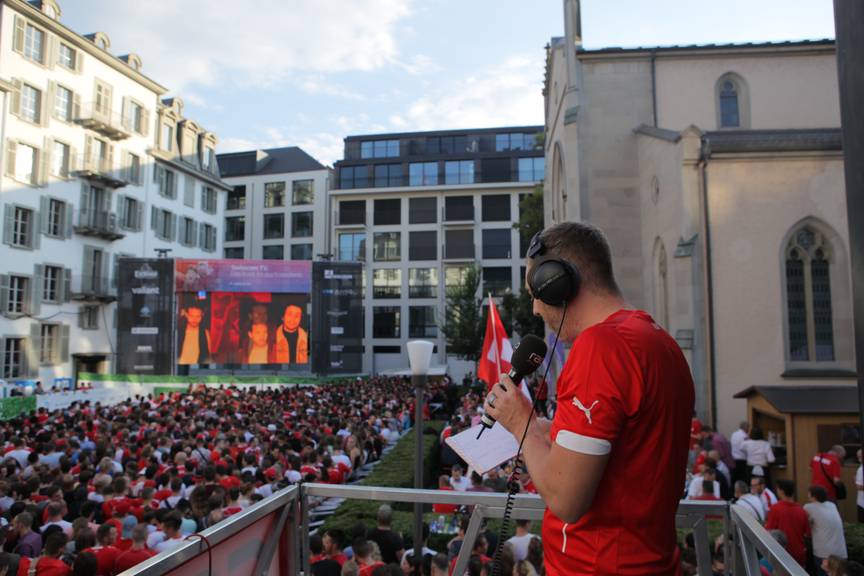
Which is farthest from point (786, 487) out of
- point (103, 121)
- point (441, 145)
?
point (441, 145)

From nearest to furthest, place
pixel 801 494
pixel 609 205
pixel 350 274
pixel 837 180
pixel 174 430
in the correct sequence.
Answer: pixel 801 494 → pixel 174 430 → pixel 837 180 → pixel 609 205 → pixel 350 274

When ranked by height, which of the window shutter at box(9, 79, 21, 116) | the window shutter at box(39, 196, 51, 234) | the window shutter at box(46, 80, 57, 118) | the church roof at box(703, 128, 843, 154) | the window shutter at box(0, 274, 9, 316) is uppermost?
the window shutter at box(46, 80, 57, 118)

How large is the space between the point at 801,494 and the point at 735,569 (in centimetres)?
1133

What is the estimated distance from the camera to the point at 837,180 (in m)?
16.3

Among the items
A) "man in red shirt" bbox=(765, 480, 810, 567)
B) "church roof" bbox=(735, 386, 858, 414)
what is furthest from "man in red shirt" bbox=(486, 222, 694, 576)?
"church roof" bbox=(735, 386, 858, 414)

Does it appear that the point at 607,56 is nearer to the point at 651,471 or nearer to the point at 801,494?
the point at 801,494

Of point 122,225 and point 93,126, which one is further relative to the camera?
point 122,225

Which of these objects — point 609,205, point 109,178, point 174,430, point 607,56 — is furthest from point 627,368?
point 109,178

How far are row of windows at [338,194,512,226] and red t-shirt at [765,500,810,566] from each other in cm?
5075

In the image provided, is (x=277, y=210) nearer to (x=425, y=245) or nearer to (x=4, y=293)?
(x=425, y=245)

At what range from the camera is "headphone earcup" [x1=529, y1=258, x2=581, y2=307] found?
82.1 inches

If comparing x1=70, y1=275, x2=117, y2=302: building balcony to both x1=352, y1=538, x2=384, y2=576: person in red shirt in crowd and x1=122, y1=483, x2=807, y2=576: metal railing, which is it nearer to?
x1=352, y1=538, x2=384, y2=576: person in red shirt in crowd

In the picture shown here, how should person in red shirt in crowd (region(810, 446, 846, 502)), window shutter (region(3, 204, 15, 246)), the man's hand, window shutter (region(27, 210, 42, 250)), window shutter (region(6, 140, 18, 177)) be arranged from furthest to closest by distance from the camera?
window shutter (region(27, 210, 42, 250))
window shutter (region(6, 140, 18, 177))
window shutter (region(3, 204, 15, 246))
person in red shirt in crowd (region(810, 446, 846, 502))
the man's hand

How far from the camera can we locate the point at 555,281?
2084mm
